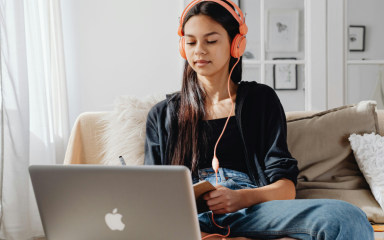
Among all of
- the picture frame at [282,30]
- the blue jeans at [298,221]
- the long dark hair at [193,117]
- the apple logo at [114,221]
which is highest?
the picture frame at [282,30]

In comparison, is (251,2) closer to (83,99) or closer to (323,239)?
(83,99)

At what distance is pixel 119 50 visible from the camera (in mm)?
2070

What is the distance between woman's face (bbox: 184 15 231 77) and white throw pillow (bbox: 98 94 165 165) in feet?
1.21

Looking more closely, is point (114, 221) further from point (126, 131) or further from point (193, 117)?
point (126, 131)

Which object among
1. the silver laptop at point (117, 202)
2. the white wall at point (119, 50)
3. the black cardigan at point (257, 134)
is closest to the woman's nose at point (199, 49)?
the black cardigan at point (257, 134)

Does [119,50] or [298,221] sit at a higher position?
[119,50]

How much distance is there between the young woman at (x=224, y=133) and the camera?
912 millimetres

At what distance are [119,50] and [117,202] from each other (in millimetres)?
1616

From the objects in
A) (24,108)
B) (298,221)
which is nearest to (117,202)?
(298,221)

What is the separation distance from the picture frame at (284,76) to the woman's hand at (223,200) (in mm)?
1374

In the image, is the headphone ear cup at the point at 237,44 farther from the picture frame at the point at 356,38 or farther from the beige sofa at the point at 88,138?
the picture frame at the point at 356,38

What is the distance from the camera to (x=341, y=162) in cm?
143

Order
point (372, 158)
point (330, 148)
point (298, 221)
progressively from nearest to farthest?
point (298, 221) → point (372, 158) → point (330, 148)

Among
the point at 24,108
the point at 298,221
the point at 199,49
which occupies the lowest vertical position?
the point at 298,221
